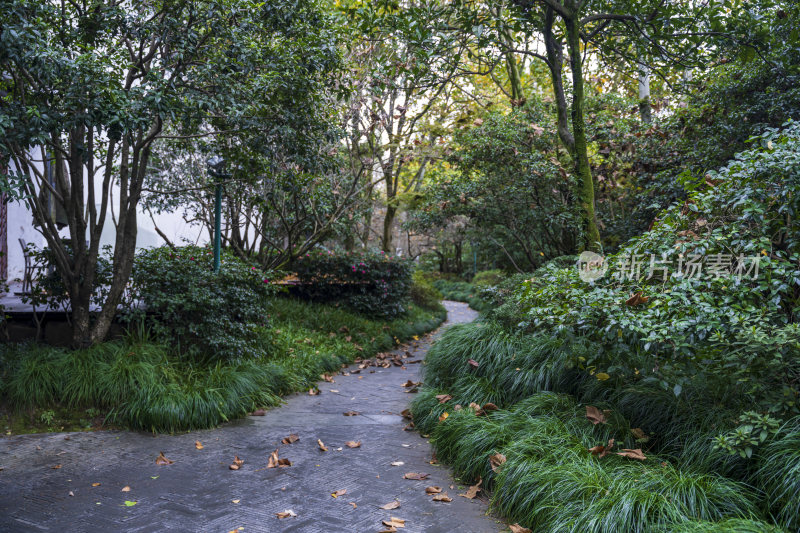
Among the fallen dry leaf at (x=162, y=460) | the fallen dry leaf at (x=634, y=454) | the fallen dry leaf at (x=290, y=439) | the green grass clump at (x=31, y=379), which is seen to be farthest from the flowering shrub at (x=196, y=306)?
the fallen dry leaf at (x=634, y=454)

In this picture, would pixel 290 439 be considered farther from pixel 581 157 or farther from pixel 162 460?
pixel 581 157

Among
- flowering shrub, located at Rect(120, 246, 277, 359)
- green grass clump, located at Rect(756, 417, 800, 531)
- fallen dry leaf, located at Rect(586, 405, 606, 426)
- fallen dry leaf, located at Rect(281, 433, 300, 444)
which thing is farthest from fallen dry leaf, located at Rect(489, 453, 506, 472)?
flowering shrub, located at Rect(120, 246, 277, 359)

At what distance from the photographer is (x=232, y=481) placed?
4383 mm

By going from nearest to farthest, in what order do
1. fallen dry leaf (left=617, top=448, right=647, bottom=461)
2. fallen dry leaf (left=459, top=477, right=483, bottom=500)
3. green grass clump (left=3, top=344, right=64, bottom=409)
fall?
fallen dry leaf (left=617, top=448, right=647, bottom=461), fallen dry leaf (left=459, top=477, right=483, bottom=500), green grass clump (left=3, top=344, right=64, bottom=409)

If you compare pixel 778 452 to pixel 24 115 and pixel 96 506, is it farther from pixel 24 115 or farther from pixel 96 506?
pixel 24 115

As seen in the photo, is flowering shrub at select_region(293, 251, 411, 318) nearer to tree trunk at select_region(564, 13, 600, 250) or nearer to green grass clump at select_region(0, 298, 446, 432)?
green grass clump at select_region(0, 298, 446, 432)

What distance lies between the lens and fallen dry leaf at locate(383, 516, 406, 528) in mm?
3678

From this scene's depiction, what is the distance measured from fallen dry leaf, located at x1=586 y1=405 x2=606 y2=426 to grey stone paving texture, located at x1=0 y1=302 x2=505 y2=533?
114 centimetres

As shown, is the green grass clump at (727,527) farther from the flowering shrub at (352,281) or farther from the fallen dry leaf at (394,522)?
the flowering shrub at (352,281)

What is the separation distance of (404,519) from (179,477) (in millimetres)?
1863

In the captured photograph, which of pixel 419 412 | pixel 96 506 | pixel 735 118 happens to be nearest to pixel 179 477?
pixel 96 506

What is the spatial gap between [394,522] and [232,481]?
4.66 ft

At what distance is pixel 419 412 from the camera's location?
19.4 feet

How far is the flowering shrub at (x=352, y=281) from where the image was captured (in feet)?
37.8
